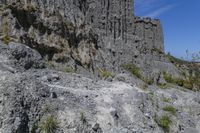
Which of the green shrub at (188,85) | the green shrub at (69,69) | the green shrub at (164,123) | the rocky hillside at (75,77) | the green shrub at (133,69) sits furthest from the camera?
the green shrub at (188,85)

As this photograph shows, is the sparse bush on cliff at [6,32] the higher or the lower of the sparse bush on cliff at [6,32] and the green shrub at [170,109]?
the higher

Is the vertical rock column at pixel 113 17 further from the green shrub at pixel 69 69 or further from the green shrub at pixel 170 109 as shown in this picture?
the green shrub at pixel 170 109

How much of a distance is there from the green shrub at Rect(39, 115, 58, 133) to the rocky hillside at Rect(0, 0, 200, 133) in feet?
0.14

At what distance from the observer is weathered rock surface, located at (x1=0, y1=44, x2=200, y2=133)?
15.2 metres

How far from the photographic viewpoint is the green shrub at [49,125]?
615 inches

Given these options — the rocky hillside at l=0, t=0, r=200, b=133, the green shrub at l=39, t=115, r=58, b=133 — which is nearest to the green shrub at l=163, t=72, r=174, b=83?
the rocky hillside at l=0, t=0, r=200, b=133

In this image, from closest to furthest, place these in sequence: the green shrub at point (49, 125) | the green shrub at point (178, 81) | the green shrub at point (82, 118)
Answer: the green shrub at point (49, 125), the green shrub at point (82, 118), the green shrub at point (178, 81)

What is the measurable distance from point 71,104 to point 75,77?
5.09 metres

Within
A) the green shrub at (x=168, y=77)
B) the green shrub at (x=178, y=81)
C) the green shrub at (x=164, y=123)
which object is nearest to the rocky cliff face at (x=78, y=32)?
the green shrub at (x=168, y=77)

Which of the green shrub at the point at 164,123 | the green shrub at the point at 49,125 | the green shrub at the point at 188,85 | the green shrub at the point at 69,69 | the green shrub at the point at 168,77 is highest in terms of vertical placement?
the green shrub at the point at 69,69

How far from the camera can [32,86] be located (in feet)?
54.3

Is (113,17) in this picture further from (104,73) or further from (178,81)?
(178,81)

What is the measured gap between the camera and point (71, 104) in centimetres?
1762

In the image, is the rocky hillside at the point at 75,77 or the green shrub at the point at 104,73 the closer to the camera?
the rocky hillside at the point at 75,77
